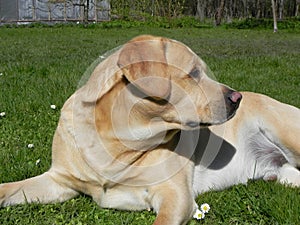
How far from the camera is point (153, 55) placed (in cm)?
258

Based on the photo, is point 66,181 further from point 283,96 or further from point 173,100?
point 283,96

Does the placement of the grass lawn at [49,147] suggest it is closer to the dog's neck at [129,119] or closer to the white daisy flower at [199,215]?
the white daisy flower at [199,215]

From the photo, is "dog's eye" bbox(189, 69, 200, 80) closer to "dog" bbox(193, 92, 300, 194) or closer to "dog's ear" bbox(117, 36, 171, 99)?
"dog's ear" bbox(117, 36, 171, 99)

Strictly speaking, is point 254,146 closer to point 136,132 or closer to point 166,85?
point 136,132

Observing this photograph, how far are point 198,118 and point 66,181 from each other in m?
0.99

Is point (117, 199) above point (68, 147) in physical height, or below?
below

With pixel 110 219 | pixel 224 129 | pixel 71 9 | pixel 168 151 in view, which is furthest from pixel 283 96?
pixel 71 9

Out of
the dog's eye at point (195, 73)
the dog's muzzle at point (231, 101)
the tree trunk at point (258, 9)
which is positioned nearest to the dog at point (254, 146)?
the dog's muzzle at point (231, 101)

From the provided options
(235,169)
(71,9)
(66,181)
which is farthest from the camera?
(71,9)

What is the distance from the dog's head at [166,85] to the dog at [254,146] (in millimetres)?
618

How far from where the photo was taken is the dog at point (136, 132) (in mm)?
2719

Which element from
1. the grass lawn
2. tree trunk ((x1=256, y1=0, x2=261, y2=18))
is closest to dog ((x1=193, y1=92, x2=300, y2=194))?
the grass lawn

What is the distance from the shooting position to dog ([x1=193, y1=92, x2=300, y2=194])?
3473mm

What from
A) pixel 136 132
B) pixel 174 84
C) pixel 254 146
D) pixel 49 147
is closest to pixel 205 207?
pixel 136 132
